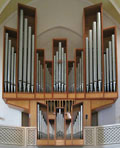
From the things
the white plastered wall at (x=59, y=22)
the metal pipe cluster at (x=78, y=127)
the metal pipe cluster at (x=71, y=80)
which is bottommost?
the metal pipe cluster at (x=78, y=127)

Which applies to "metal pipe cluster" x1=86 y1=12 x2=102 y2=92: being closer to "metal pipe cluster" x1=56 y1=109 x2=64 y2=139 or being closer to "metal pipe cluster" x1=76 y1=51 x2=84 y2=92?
"metal pipe cluster" x1=76 y1=51 x2=84 y2=92

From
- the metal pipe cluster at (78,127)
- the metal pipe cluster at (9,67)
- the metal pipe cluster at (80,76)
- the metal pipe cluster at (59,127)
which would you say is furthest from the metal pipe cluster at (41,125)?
the metal pipe cluster at (80,76)

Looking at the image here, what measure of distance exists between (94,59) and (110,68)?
668mm

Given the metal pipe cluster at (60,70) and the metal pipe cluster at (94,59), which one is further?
the metal pipe cluster at (60,70)

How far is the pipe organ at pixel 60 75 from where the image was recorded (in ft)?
59.1

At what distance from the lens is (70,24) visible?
19.8 meters

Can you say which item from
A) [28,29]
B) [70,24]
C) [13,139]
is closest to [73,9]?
[70,24]

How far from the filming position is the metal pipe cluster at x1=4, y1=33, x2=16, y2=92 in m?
18.2

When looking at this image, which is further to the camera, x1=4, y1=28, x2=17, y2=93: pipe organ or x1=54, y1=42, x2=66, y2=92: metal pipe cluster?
x1=54, y1=42, x2=66, y2=92: metal pipe cluster

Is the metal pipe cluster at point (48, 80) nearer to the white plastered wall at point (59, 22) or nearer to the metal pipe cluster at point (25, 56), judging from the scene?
the metal pipe cluster at point (25, 56)

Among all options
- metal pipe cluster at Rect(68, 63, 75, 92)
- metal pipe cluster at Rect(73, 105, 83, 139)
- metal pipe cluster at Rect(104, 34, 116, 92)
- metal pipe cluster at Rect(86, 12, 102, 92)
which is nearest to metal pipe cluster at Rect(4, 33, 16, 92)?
metal pipe cluster at Rect(68, 63, 75, 92)

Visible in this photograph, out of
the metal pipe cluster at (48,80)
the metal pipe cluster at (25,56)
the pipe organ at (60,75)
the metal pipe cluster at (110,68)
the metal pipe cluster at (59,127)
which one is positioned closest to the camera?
the metal pipe cluster at (59,127)

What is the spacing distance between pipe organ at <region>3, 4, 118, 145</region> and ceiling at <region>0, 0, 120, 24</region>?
55 centimetres

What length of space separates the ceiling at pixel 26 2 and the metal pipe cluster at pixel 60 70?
2398 millimetres
